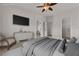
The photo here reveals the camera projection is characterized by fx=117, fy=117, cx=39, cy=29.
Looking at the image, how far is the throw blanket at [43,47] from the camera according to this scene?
1399 millimetres

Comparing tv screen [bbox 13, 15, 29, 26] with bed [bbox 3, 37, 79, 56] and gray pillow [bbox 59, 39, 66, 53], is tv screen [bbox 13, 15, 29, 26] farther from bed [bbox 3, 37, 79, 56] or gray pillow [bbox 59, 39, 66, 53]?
gray pillow [bbox 59, 39, 66, 53]

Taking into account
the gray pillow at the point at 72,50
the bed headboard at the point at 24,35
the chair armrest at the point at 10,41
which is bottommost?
the gray pillow at the point at 72,50

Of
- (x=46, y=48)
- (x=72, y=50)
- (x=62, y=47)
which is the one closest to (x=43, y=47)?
(x=46, y=48)

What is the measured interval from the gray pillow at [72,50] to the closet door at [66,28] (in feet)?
0.40

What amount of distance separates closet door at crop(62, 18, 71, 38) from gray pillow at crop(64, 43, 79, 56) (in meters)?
0.12

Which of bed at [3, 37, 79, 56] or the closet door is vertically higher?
the closet door

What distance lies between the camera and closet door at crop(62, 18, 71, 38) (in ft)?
4.71

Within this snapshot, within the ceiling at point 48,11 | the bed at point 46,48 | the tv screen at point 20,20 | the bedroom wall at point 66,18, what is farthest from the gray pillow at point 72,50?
the tv screen at point 20,20

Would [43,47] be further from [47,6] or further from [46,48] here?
[47,6]

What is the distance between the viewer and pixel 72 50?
135cm

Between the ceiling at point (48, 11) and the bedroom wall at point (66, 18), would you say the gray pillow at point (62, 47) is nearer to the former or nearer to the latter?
the bedroom wall at point (66, 18)

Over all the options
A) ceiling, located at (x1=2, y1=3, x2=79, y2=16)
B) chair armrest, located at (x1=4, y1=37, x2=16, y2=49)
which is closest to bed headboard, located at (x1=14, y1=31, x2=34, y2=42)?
chair armrest, located at (x1=4, y1=37, x2=16, y2=49)

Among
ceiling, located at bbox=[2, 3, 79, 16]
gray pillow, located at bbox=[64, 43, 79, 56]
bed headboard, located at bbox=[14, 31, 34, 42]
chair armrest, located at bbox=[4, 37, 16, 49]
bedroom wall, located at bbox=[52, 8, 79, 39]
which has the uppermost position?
ceiling, located at bbox=[2, 3, 79, 16]

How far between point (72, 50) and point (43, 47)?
13.5 inches
